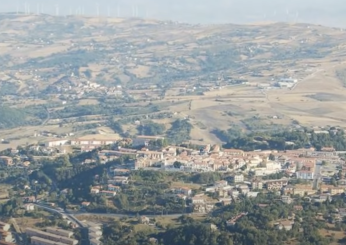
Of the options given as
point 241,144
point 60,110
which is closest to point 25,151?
point 241,144

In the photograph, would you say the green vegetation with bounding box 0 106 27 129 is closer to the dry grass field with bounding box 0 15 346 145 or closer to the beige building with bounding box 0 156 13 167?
the dry grass field with bounding box 0 15 346 145

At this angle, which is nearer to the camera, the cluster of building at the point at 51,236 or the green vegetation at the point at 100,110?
the cluster of building at the point at 51,236

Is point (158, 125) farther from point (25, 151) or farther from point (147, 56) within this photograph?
point (147, 56)

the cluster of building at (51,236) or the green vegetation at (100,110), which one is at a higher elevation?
the cluster of building at (51,236)

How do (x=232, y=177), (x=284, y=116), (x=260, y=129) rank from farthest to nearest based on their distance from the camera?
(x=284, y=116) → (x=260, y=129) → (x=232, y=177)

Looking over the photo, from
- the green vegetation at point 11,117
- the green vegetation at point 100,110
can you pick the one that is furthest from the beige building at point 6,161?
the green vegetation at point 100,110

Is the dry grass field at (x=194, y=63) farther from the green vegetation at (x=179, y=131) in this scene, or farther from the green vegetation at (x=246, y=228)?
the green vegetation at (x=246, y=228)

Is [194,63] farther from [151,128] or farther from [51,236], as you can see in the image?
[51,236]

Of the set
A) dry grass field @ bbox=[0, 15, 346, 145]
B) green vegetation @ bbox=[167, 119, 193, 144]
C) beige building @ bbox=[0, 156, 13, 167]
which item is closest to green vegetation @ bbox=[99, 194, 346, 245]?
beige building @ bbox=[0, 156, 13, 167]

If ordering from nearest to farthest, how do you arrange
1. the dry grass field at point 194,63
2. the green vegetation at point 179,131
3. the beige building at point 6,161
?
the beige building at point 6,161
the green vegetation at point 179,131
the dry grass field at point 194,63

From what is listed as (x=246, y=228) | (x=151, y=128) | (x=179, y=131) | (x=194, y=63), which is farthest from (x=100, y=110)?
(x=246, y=228)

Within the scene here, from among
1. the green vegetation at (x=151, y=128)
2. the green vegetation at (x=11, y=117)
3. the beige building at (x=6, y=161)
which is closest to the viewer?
the beige building at (x=6, y=161)
